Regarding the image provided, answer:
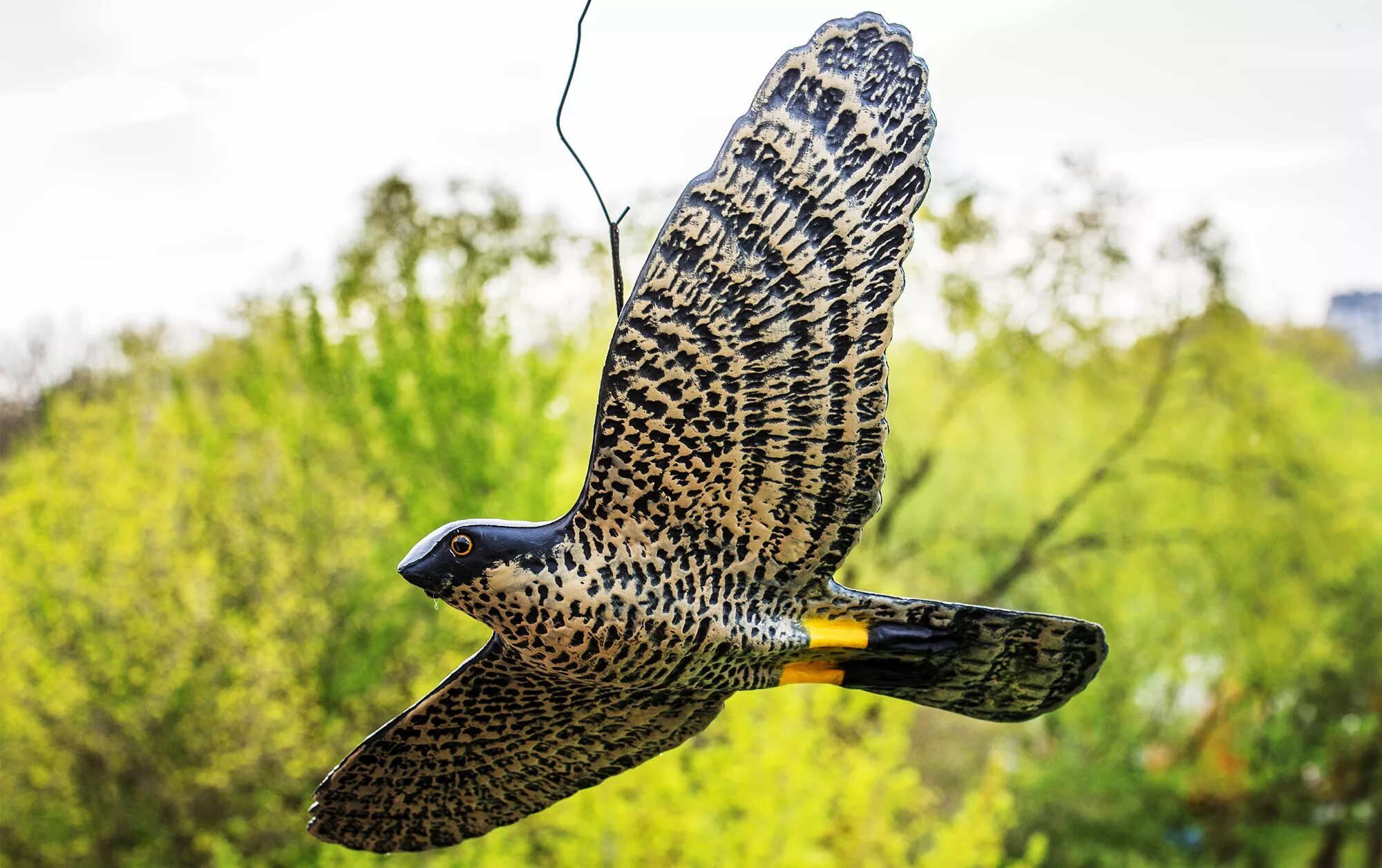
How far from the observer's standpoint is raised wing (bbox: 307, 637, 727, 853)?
1.58m

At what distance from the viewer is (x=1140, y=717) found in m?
11.9

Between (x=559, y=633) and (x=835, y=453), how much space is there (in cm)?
42

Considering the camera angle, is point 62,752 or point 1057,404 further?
point 1057,404

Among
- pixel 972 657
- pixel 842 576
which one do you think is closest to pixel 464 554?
pixel 972 657

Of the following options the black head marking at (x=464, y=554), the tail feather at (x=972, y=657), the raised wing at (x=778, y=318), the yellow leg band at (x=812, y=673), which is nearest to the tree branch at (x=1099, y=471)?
the tail feather at (x=972, y=657)

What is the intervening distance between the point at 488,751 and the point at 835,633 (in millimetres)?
588

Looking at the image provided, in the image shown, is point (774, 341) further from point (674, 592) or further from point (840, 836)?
point (840, 836)

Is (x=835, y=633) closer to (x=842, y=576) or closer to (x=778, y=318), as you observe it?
(x=778, y=318)

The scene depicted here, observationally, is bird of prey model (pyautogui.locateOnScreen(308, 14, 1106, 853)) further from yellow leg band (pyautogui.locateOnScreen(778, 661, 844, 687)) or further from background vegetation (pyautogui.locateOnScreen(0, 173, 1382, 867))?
background vegetation (pyautogui.locateOnScreen(0, 173, 1382, 867))

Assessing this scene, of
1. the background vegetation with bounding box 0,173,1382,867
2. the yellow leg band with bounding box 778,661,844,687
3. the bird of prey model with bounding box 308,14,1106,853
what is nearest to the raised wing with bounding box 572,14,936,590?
the bird of prey model with bounding box 308,14,1106,853

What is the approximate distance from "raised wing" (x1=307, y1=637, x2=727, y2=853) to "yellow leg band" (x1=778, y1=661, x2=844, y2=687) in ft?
0.35

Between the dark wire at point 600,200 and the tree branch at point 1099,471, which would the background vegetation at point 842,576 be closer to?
the tree branch at point 1099,471

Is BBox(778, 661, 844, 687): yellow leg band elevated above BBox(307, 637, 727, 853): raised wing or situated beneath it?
elevated above

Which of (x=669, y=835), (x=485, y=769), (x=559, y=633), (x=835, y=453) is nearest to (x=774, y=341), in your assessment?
(x=835, y=453)
